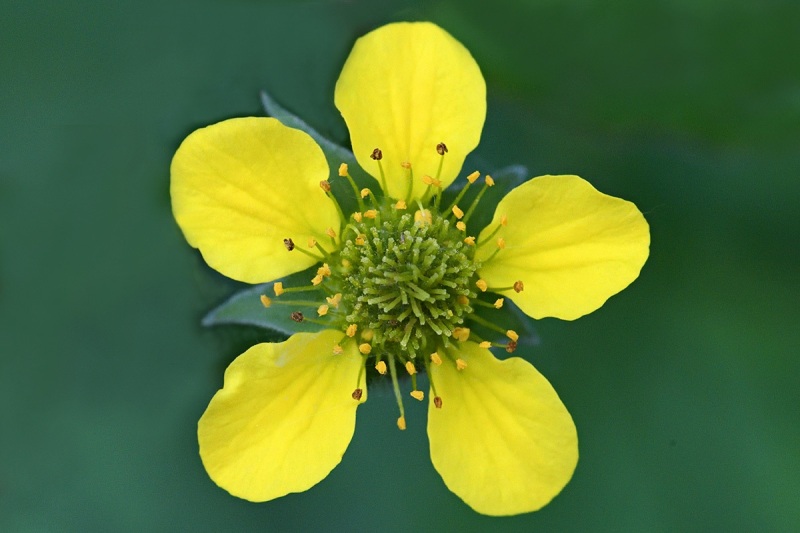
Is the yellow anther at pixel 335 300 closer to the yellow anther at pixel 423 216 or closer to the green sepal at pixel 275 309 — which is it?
the green sepal at pixel 275 309

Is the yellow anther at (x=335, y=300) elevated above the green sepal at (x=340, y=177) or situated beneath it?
situated beneath

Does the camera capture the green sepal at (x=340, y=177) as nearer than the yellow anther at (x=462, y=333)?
No

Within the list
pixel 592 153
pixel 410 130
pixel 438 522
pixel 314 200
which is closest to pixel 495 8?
pixel 592 153

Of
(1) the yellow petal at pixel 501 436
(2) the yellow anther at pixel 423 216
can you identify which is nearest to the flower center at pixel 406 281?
(2) the yellow anther at pixel 423 216

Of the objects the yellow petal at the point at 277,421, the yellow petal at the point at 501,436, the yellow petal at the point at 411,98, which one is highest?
the yellow petal at the point at 411,98

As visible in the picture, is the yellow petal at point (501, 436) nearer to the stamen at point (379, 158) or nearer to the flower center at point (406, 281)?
the flower center at point (406, 281)
